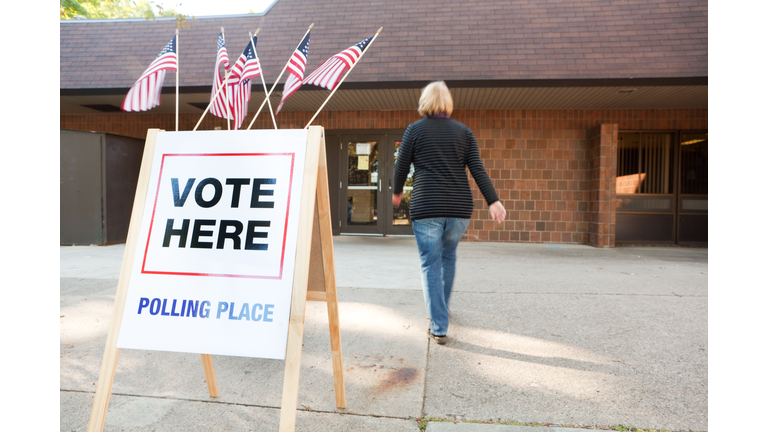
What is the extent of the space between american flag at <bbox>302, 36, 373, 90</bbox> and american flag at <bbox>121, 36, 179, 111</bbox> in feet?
2.66

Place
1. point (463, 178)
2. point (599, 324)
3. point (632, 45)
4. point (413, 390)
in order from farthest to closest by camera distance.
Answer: point (632, 45) < point (599, 324) < point (463, 178) < point (413, 390)

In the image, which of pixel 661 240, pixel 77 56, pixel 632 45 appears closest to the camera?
pixel 632 45

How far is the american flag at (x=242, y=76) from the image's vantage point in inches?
108

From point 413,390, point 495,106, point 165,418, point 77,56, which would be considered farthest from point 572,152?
point 77,56

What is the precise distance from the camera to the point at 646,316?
389cm

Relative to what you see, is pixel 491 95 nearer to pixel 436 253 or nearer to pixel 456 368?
pixel 436 253

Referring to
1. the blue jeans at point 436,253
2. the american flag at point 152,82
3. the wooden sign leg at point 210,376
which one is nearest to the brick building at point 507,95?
the blue jeans at point 436,253

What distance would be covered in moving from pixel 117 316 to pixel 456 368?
6.42 feet

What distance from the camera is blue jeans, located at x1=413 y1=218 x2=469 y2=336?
3.09m

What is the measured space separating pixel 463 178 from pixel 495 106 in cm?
674

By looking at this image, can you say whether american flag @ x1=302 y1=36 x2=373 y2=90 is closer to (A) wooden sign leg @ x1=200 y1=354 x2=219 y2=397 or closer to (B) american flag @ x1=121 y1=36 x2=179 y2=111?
(B) american flag @ x1=121 y1=36 x2=179 y2=111

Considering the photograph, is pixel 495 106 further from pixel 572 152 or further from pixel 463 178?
pixel 463 178

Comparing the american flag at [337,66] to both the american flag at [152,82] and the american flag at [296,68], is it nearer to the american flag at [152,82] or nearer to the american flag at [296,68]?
the american flag at [296,68]

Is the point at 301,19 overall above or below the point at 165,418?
above
